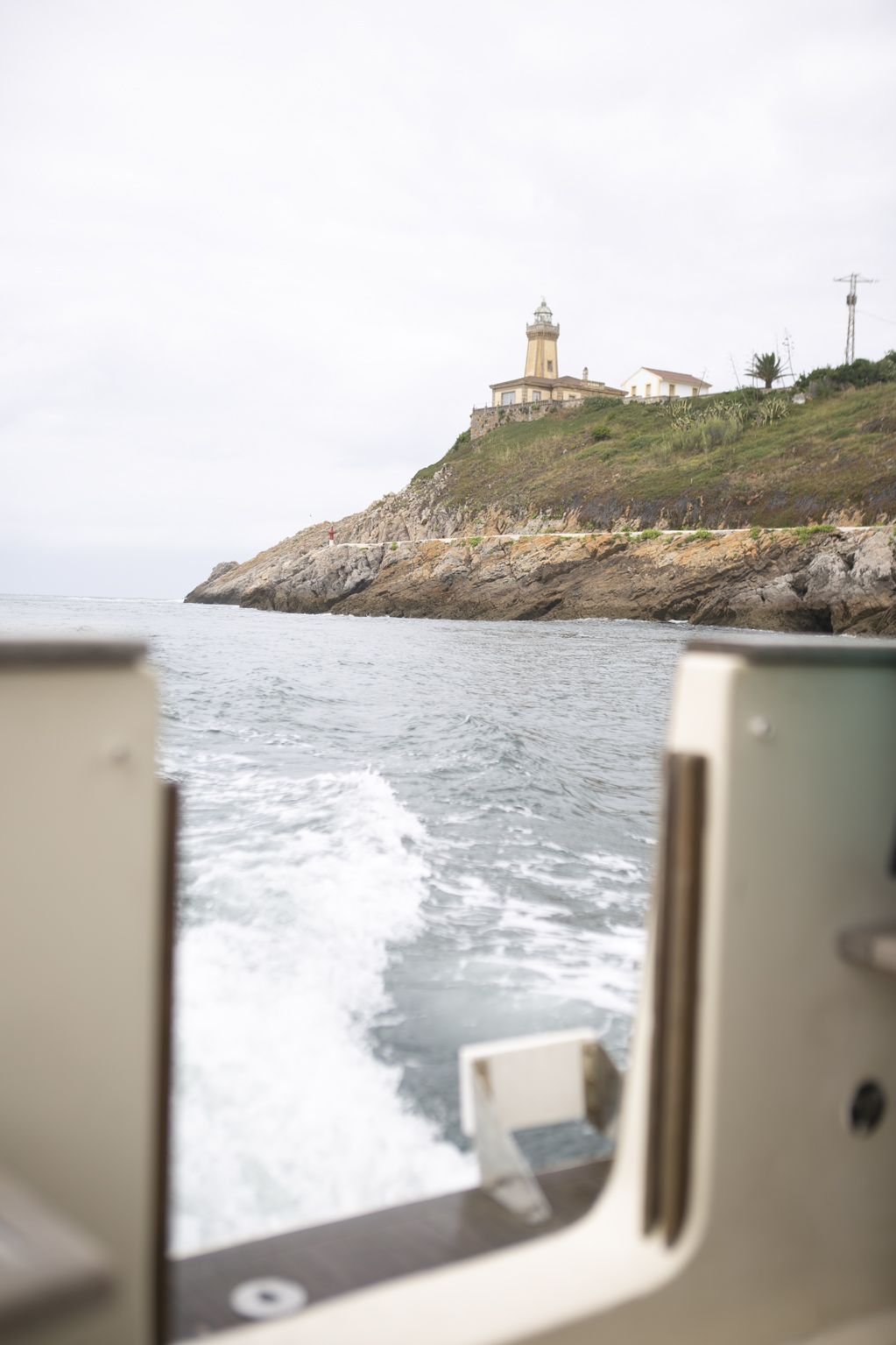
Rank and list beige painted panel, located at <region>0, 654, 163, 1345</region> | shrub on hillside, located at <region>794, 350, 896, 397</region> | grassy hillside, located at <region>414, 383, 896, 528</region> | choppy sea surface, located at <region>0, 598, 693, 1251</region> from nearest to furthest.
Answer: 1. beige painted panel, located at <region>0, 654, 163, 1345</region>
2. choppy sea surface, located at <region>0, 598, 693, 1251</region>
3. grassy hillside, located at <region>414, 383, 896, 528</region>
4. shrub on hillside, located at <region>794, 350, 896, 397</region>

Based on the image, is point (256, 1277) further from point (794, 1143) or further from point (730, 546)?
point (730, 546)

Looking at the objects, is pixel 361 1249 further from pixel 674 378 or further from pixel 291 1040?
pixel 674 378

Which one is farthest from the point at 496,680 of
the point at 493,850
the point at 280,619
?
the point at 280,619

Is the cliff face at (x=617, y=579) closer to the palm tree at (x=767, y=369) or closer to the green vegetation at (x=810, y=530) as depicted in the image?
the green vegetation at (x=810, y=530)

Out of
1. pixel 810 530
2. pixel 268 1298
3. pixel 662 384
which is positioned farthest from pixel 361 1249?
pixel 662 384

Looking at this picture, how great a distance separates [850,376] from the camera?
61344 millimetres

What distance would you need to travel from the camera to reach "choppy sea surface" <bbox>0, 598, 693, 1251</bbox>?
3.42 metres

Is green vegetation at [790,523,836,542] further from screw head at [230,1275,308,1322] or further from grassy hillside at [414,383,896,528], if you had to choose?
screw head at [230,1275,308,1322]

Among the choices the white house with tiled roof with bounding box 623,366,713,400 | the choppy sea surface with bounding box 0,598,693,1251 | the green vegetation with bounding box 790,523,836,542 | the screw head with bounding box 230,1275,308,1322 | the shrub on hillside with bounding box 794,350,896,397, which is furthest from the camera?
the white house with tiled roof with bounding box 623,366,713,400

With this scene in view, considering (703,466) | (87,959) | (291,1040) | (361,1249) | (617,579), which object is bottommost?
(291,1040)

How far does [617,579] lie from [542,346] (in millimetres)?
53708

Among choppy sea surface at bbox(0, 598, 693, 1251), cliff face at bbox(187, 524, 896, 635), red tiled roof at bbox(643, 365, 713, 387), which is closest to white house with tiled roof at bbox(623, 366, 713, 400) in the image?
red tiled roof at bbox(643, 365, 713, 387)

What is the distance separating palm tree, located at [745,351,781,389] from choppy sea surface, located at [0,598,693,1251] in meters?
59.5

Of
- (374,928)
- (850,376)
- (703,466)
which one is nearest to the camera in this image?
(374,928)
